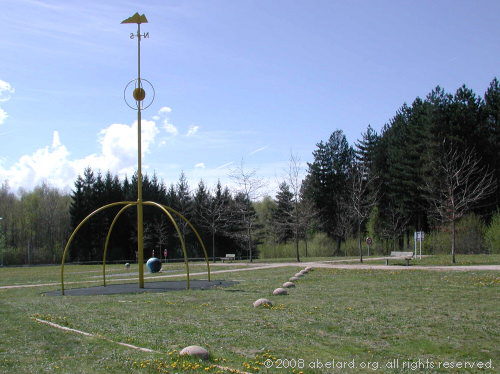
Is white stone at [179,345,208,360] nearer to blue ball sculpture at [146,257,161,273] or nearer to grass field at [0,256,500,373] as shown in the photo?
grass field at [0,256,500,373]

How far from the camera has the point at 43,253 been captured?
59.9 metres


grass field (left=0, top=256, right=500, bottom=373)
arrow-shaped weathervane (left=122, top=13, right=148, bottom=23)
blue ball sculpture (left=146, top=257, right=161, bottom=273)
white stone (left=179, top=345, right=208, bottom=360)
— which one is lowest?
blue ball sculpture (left=146, top=257, right=161, bottom=273)

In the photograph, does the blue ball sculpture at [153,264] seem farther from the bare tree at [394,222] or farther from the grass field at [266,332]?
the bare tree at [394,222]

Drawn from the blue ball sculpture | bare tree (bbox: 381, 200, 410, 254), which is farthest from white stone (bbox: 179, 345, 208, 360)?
bare tree (bbox: 381, 200, 410, 254)

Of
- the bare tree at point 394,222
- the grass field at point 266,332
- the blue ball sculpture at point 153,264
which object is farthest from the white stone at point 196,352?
the bare tree at point 394,222

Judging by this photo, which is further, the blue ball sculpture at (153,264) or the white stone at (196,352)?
the blue ball sculpture at (153,264)

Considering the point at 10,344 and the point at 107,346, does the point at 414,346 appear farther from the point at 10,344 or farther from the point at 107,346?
the point at 10,344

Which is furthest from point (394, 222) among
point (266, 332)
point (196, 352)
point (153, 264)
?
point (196, 352)

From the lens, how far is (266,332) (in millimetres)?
8461

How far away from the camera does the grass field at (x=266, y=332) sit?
6527 mm

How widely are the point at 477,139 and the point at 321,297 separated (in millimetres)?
34818

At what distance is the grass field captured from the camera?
6527mm

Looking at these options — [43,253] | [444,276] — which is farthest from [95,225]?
[444,276]

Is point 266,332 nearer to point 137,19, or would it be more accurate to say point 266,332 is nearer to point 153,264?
point 137,19
